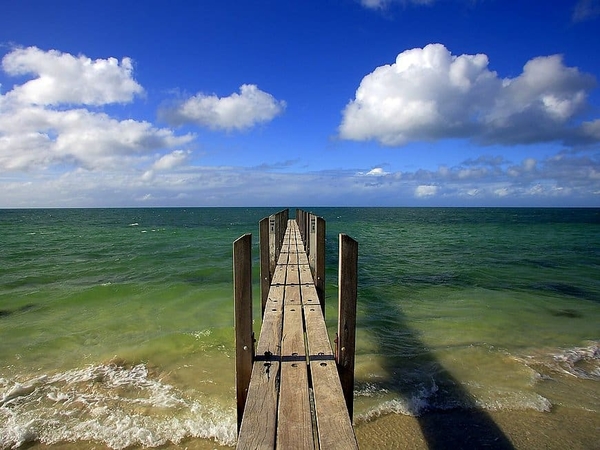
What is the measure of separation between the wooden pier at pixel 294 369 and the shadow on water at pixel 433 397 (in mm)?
1618

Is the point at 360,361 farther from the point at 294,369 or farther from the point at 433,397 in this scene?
the point at 294,369

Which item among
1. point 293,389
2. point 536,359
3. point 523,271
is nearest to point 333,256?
point 523,271

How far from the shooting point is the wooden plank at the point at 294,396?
258 cm

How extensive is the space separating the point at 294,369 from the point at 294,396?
46 centimetres

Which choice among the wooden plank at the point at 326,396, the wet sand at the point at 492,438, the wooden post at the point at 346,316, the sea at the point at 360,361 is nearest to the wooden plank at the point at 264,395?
the wooden plank at the point at 326,396

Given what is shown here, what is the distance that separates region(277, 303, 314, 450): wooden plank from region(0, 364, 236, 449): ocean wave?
1661 mm

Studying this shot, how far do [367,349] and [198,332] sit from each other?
4008mm

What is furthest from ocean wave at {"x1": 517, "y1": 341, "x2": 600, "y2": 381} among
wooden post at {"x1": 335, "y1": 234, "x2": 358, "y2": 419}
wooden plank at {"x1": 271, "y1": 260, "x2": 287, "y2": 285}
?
wooden plank at {"x1": 271, "y1": 260, "x2": 287, "y2": 285}

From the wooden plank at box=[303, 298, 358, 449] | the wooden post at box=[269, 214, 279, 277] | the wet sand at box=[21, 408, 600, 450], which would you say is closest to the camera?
the wooden plank at box=[303, 298, 358, 449]

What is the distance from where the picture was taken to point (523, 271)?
54.8 ft

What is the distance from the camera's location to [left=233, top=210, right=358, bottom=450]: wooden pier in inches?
104

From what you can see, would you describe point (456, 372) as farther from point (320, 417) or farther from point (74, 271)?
point (74, 271)

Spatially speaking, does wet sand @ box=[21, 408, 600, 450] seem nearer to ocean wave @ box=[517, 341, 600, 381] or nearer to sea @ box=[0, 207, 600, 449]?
sea @ box=[0, 207, 600, 449]

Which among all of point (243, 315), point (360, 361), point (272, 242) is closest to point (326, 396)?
point (243, 315)
